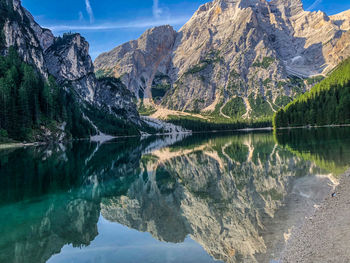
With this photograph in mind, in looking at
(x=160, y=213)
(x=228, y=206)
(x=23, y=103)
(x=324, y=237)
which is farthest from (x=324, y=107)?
(x=324, y=237)

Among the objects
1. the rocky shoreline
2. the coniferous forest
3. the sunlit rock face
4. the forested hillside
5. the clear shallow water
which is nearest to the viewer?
the rocky shoreline

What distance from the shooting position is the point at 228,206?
67.5ft

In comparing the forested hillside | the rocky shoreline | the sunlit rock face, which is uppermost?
the forested hillside

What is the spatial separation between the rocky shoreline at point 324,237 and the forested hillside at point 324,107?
13554 centimetres

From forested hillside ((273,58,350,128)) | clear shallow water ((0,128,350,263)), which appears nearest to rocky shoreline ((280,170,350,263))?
clear shallow water ((0,128,350,263))

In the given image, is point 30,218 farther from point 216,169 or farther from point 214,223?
point 216,169

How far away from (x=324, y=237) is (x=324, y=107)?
15070 centimetres

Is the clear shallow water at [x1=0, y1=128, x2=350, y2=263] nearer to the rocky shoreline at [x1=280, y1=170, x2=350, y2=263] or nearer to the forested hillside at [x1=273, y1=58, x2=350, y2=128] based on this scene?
the rocky shoreline at [x1=280, y1=170, x2=350, y2=263]

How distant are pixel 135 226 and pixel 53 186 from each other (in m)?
14.4

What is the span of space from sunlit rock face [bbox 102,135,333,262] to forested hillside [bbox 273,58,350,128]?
120 m

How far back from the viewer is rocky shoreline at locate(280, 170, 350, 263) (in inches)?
428

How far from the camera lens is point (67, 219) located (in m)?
18.8

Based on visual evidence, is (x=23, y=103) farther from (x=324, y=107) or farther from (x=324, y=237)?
(x=324, y=107)

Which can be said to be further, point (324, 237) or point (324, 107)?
point (324, 107)
